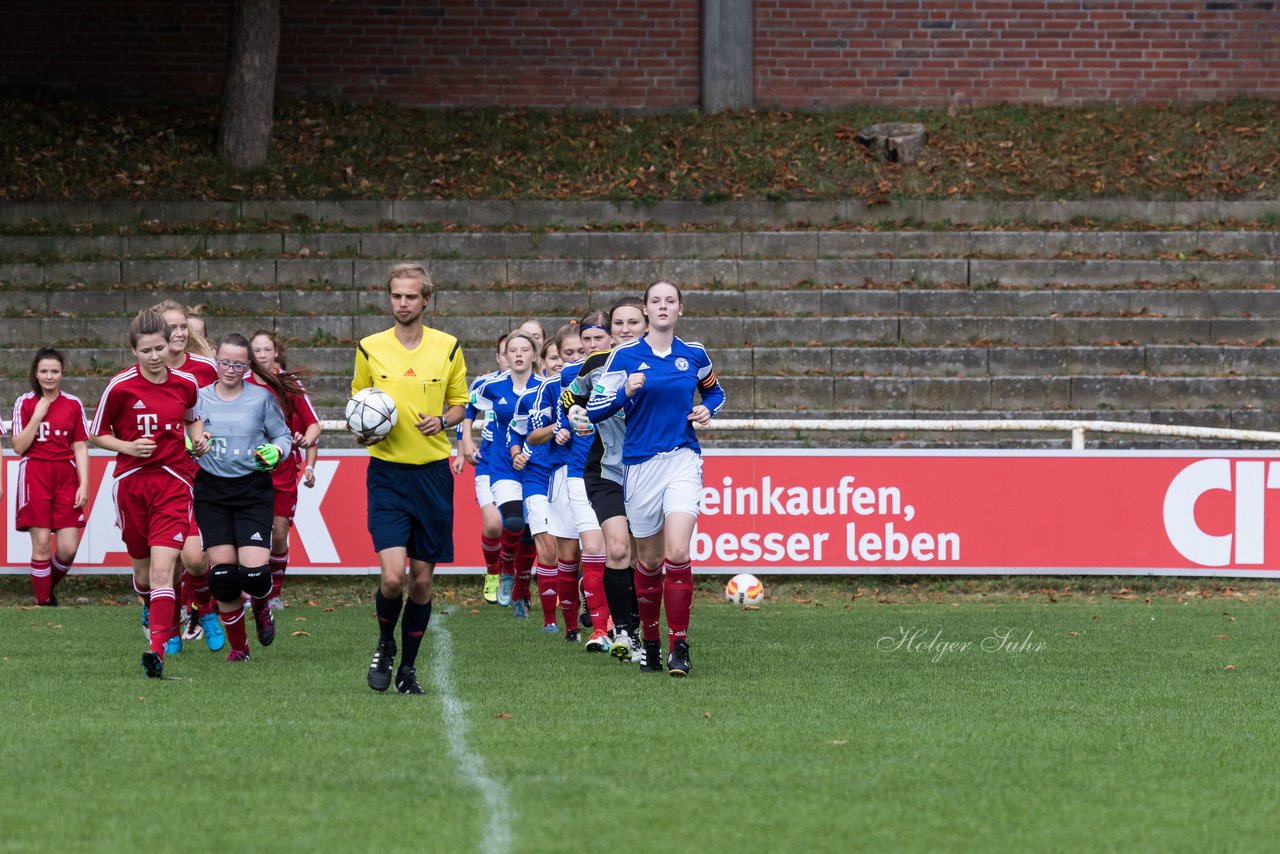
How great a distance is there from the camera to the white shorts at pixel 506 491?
12367mm

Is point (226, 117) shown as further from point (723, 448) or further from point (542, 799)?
point (542, 799)

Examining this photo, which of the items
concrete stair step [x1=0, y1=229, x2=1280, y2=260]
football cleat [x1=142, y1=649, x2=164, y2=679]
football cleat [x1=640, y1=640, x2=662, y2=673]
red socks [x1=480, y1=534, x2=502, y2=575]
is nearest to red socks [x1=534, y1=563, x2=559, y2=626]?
red socks [x1=480, y1=534, x2=502, y2=575]

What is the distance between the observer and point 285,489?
12305mm

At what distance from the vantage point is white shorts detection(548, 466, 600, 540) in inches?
424

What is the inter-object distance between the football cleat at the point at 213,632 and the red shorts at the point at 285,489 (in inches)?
69.7

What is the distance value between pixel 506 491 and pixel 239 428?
2.77m

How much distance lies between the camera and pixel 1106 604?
13.6 metres

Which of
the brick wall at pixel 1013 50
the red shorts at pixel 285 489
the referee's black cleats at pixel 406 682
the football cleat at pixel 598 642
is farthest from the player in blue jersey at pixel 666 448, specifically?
the brick wall at pixel 1013 50

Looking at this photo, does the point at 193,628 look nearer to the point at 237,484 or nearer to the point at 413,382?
the point at 237,484

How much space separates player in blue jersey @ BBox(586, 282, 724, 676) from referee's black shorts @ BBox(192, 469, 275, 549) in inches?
93.6

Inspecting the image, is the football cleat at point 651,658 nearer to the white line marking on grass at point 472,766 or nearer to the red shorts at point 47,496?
the white line marking on grass at point 472,766

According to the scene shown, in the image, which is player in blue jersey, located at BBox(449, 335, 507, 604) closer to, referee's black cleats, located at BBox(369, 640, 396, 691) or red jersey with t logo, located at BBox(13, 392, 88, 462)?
red jersey with t logo, located at BBox(13, 392, 88, 462)

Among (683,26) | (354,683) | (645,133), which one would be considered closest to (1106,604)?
(354,683)

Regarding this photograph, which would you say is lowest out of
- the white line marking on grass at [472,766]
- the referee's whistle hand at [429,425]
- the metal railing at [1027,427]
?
the white line marking on grass at [472,766]
